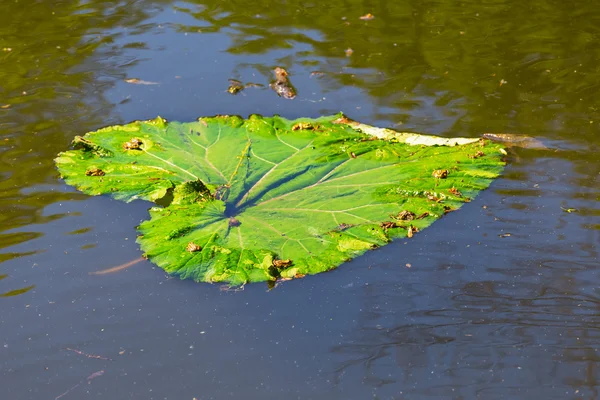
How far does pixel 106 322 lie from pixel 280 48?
3.02 m

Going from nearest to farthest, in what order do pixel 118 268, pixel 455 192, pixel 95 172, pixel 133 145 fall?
pixel 118 268, pixel 455 192, pixel 95 172, pixel 133 145

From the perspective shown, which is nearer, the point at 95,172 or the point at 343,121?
the point at 95,172

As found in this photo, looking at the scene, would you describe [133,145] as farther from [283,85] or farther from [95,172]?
[283,85]

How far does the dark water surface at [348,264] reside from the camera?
10.1 ft

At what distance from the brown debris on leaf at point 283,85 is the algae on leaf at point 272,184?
17.3 inches

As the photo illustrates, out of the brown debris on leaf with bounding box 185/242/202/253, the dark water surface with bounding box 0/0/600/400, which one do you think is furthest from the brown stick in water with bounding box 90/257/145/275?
the brown debris on leaf with bounding box 185/242/202/253

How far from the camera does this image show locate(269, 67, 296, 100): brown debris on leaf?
200 inches

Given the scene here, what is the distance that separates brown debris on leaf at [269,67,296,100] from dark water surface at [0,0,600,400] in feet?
0.25

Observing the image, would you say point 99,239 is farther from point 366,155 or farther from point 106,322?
point 366,155

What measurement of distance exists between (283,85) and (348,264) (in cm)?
195

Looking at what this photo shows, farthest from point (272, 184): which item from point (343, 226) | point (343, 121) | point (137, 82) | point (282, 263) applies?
point (137, 82)

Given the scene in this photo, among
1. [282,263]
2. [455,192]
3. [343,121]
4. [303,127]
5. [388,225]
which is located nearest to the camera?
[282,263]

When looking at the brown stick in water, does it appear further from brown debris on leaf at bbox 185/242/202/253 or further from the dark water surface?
brown debris on leaf at bbox 185/242/202/253

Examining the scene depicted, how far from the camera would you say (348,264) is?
3.63 metres
